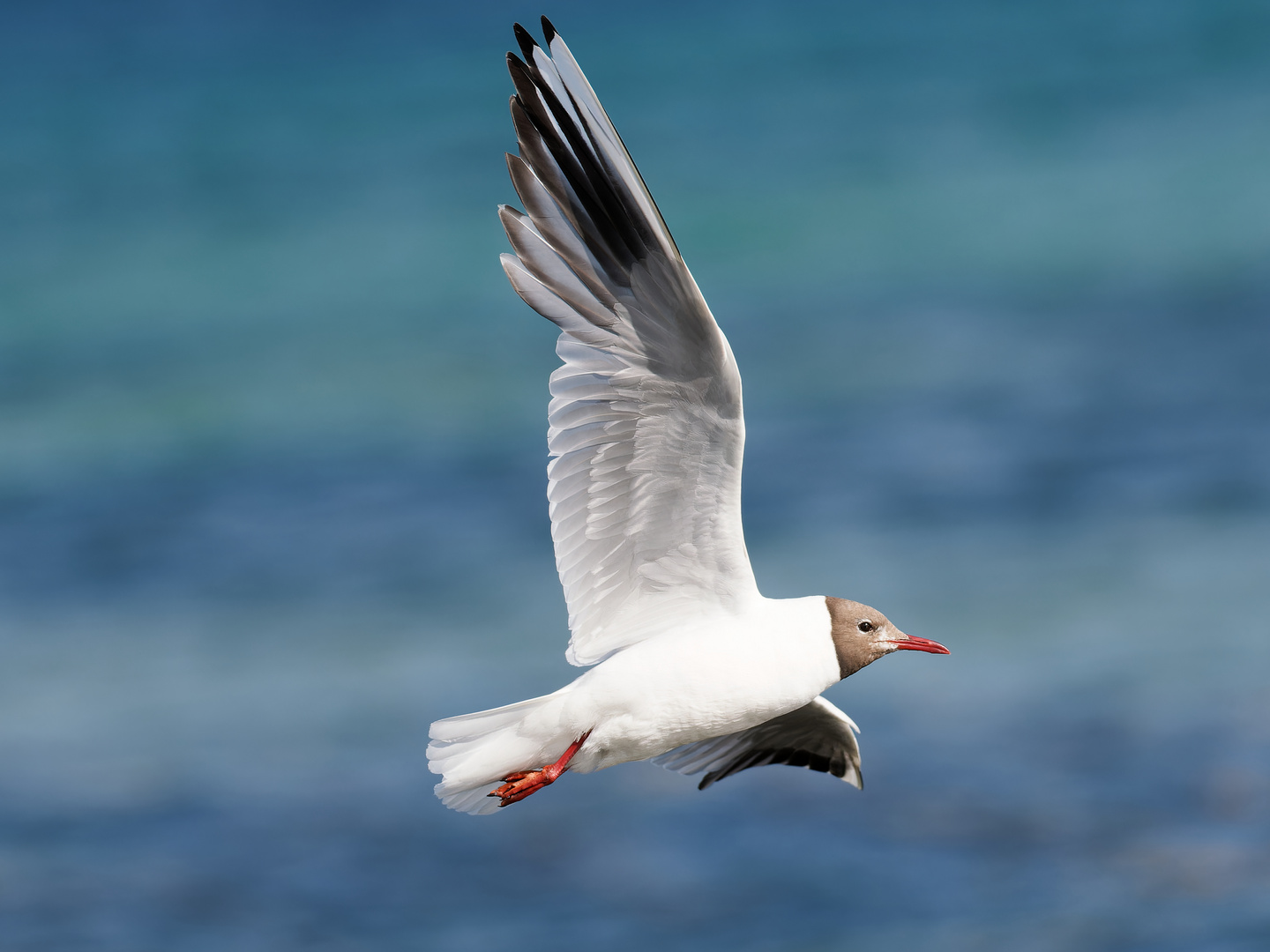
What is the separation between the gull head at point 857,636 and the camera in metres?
7.81

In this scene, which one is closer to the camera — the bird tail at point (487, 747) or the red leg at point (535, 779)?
the red leg at point (535, 779)

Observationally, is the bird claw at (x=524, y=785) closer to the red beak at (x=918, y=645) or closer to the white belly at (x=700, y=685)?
the white belly at (x=700, y=685)

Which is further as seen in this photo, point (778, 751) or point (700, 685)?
point (778, 751)

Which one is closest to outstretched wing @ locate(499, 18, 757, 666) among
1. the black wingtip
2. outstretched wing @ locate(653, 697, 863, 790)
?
the black wingtip

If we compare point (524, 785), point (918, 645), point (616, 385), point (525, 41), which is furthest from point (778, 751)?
point (525, 41)

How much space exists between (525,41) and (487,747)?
322 cm

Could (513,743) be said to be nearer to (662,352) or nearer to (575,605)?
(575,605)

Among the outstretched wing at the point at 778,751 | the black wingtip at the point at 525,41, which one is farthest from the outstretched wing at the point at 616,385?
the outstretched wing at the point at 778,751

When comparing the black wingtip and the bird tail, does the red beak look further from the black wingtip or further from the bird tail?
the black wingtip

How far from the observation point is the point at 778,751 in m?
9.52

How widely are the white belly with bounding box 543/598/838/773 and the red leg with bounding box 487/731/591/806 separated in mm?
46

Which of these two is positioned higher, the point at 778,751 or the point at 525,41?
the point at 525,41

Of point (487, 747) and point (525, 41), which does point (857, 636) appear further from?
point (525, 41)

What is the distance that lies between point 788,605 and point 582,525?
1032 millimetres
